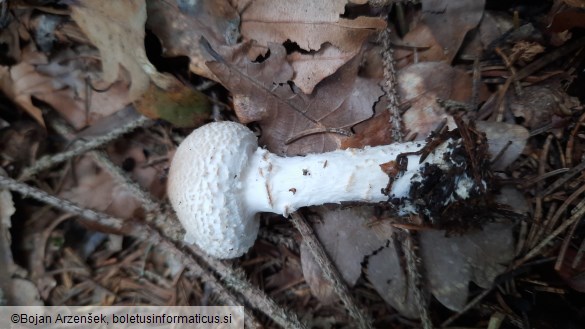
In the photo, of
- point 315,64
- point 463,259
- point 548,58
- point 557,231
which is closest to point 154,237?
point 315,64

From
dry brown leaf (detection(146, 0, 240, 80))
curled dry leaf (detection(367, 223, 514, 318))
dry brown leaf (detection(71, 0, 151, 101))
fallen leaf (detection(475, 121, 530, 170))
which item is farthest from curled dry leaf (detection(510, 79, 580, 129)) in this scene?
dry brown leaf (detection(71, 0, 151, 101))

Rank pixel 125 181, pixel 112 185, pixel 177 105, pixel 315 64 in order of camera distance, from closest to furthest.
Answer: pixel 315 64
pixel 177 105
pixel 125 181
pixel 112 185

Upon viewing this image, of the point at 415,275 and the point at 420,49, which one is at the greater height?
the point at 420,49

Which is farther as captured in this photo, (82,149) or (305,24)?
(82,149)

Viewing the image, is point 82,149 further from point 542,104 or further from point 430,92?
point 542,104

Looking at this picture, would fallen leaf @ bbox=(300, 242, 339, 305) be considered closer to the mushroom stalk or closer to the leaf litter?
the leaf litter

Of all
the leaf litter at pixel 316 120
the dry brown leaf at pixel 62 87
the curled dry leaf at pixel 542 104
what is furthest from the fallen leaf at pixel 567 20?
the dry brown leaf at pixel 62 87

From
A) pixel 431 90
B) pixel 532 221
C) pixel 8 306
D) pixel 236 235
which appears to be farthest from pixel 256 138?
pixel 8 306

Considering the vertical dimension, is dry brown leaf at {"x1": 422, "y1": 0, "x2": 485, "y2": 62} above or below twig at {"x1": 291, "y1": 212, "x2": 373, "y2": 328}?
above
